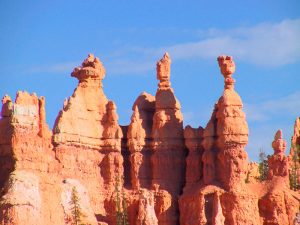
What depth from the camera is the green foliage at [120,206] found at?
9794 centimetres

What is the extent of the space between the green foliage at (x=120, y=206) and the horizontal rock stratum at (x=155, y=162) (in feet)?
0.35

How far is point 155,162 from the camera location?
10125cm

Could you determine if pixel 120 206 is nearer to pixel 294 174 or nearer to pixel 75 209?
pixel 75 209

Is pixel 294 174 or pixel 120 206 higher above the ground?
pixel 294 174

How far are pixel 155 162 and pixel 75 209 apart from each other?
10.2 m

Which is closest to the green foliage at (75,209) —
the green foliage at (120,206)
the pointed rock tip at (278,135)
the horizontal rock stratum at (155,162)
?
the horizontal rock stratum at (155,162)

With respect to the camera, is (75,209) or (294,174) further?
(294,174)

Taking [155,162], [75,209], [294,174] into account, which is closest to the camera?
[75,209]

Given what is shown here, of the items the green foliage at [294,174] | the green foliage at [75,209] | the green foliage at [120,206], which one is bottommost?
the green foliage at [75,209]

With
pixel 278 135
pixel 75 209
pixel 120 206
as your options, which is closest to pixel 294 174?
pixel 278 135

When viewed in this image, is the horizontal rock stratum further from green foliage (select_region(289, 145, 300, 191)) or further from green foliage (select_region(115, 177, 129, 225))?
green foliage (select_region(289, 145, 300, 191))

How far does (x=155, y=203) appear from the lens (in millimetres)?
100125

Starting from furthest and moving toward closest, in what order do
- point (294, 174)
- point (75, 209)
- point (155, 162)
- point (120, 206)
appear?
point (294, 174) < point (155, 162) < point (120, 206) < point (75, 209)

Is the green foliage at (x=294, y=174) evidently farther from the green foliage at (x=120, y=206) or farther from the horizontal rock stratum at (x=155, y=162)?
the green foliage at (x=120, y=206)
